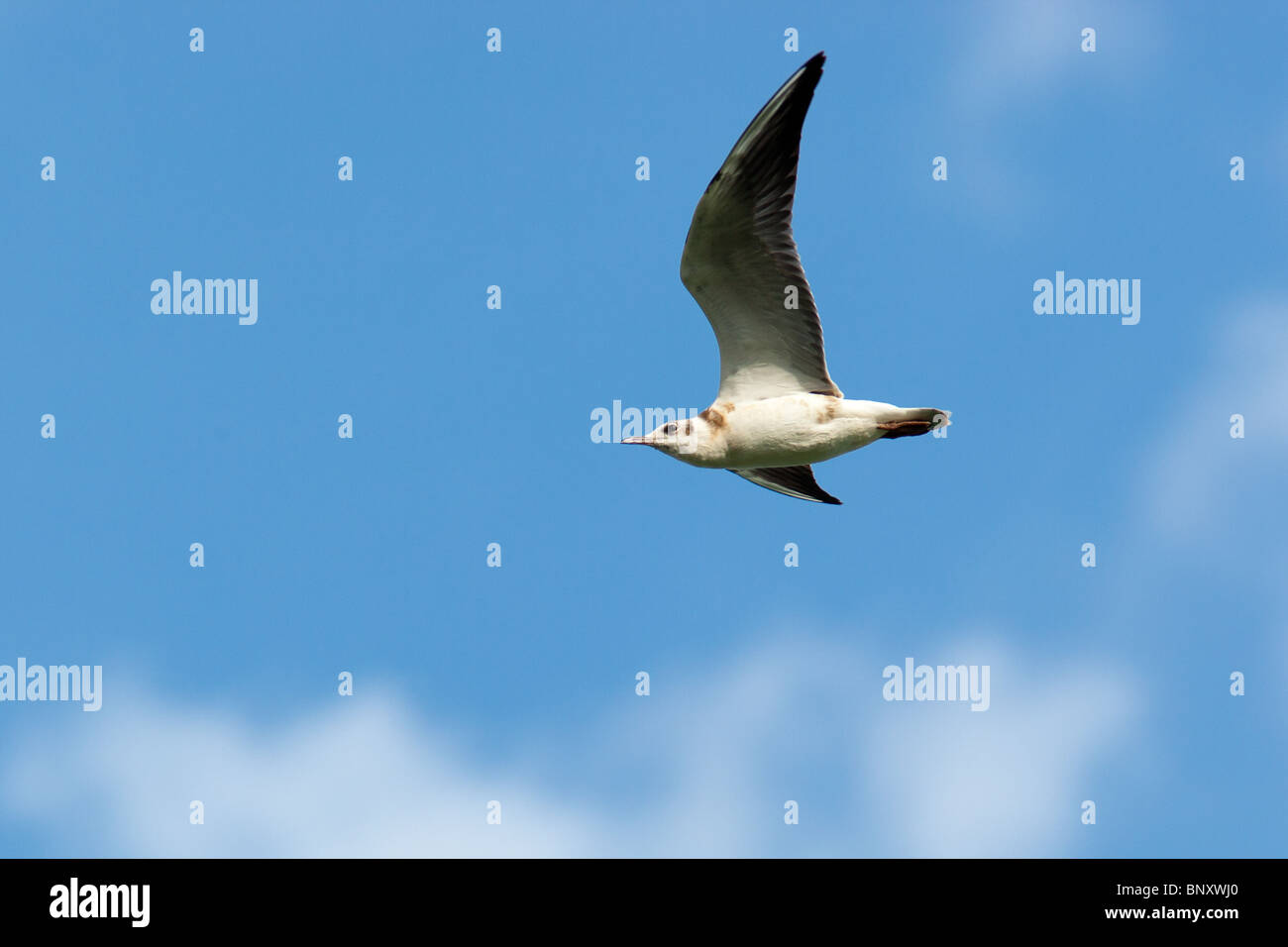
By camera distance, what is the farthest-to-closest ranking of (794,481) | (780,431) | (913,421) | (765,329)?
(794,481)
(765,329)
(780,431)
(913,421)

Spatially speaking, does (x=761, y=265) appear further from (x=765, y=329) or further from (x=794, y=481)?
(x=794, y=481)

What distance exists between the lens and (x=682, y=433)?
1711cm

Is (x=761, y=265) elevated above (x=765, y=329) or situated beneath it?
elevated above

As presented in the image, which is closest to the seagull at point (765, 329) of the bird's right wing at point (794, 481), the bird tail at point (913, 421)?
the bird tail at point (913, 421)

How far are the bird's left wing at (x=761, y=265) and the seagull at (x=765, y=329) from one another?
0.01 metres

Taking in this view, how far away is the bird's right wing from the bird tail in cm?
278

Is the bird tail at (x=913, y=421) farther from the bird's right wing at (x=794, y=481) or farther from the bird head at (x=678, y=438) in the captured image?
the bird's right wing at (x=794, y=481)

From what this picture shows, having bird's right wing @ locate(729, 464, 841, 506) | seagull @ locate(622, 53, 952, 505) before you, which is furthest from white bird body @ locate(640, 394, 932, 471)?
bird's right wing @ locate(729, 464, 841, 506)

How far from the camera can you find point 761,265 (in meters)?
16.2

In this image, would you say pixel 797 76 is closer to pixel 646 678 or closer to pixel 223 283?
pixel 646 678

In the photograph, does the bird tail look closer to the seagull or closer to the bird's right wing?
the seagull

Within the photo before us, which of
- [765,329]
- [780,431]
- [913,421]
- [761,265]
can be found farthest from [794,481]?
[761,265]

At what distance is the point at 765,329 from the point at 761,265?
2.70 ft
